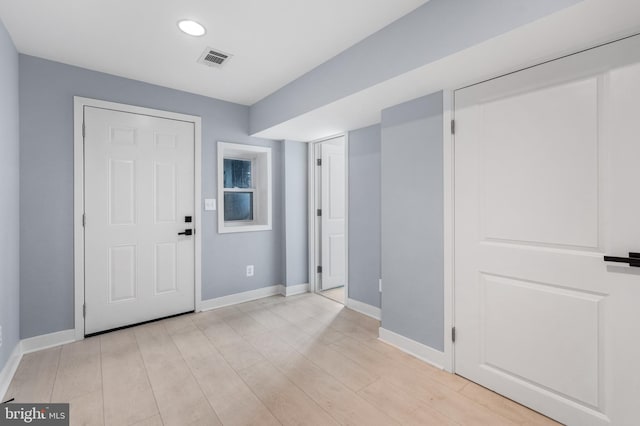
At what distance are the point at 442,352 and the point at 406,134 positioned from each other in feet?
5.69

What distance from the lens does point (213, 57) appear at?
2533 millimetres

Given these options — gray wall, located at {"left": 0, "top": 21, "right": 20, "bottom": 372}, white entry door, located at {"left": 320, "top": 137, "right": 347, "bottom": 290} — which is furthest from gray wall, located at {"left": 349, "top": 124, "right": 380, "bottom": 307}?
gray wall, located at {"left": 0, "top": 21, "right": 20, "bottom": 372}

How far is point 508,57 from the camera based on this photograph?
1.71 m

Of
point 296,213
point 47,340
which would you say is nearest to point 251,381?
point 47,340

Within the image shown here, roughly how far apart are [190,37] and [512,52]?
2171 mm

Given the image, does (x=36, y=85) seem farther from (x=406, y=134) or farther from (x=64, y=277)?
(x=406, y=134)

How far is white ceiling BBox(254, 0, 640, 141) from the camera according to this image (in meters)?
1.34

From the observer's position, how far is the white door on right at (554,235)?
Answer: 1488 millimetres

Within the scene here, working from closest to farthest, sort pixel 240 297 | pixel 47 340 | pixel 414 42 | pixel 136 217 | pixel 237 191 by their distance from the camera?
pixel 414 42 → pixel 47 340 → pixel 136 217 → pixel 240 297 → pixel 237 191

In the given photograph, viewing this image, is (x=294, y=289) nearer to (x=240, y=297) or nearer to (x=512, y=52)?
(x=240, y=297)

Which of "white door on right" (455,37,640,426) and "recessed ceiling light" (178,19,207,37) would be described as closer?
"white door on right" (455,37,640,426)

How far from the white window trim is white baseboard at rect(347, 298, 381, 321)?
57.7 inches

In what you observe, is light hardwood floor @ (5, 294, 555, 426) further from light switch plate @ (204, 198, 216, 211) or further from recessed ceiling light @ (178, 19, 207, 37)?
recessed ceiling light @ (178, 19, 207, 37)

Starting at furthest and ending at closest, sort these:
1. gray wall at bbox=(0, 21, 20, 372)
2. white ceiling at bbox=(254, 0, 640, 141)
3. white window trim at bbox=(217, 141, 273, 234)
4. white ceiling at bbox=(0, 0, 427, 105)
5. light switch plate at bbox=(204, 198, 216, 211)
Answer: white window trim at bbox=(217, 141, 273, 234) → light switch plate at bbox=(204, 198, 216, 211) → gray wall at bbox=(0, 21, 20, 372) → white ceiling at bbox=(0, 0, 427, 105) → white ceiling at bbox=(254, 0, 640, 141)
